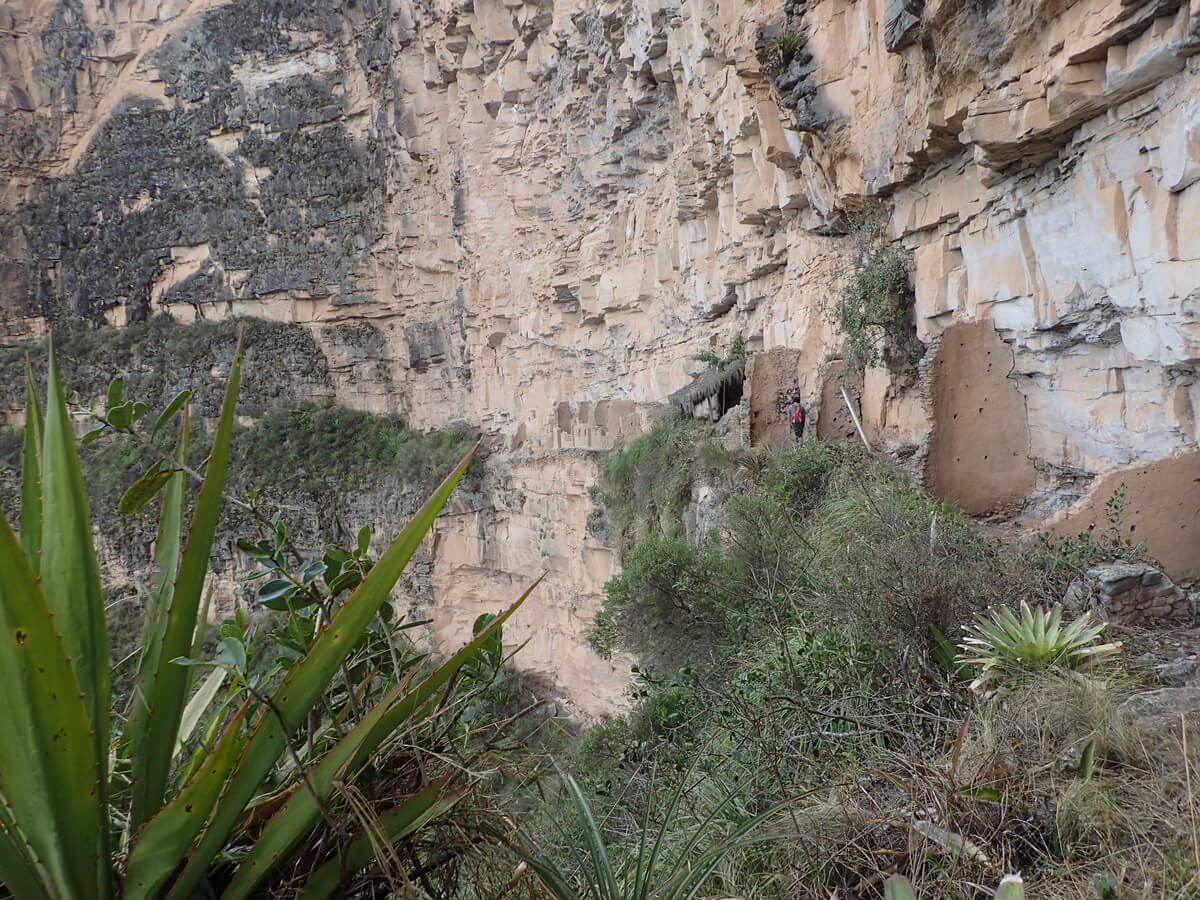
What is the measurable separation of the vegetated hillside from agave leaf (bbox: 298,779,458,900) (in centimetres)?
45

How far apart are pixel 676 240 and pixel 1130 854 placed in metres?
11.6

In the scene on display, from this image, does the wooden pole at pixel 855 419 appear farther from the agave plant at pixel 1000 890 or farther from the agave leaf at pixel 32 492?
the agave leaf at pixel 32 492

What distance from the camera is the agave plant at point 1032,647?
2951 mm

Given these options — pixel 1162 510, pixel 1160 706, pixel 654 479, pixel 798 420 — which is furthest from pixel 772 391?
→ pixel 1160 706

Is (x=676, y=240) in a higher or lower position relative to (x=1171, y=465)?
higher

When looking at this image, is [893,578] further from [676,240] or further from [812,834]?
[676,240]

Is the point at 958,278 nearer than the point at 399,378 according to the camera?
Yes

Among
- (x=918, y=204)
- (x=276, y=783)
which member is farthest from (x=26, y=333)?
(x=276, y=783)

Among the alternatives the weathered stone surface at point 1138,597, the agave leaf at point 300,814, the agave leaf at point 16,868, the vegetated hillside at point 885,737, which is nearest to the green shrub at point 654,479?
the vegetated hillside at point 885,737

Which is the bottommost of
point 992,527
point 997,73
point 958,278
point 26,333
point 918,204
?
point 992,527

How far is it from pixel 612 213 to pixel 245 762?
1422 centimetres

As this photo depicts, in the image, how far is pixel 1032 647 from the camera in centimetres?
298

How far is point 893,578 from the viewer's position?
4000 millimetres

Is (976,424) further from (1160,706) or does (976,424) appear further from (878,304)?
(1160,706)
